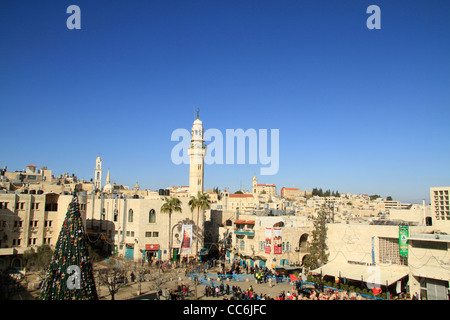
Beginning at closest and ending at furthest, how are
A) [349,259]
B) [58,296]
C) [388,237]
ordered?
[58,296] < [388,237] < [349,259]

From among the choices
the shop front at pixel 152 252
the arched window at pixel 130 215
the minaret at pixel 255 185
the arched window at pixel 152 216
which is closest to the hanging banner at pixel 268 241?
the shop front at pixel 152 252

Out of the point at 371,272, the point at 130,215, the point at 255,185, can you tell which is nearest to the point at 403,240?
the point at 371,272

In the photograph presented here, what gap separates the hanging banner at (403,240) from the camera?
27.5m

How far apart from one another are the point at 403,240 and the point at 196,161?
119 feet

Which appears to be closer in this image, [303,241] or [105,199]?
[303,241]

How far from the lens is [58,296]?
14.4 m

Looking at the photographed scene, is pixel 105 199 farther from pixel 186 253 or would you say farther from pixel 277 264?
pixel 277 264

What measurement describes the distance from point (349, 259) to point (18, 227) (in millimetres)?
35593

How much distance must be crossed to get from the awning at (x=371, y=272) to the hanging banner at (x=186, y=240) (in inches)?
711

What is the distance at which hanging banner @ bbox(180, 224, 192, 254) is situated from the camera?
42.7 m

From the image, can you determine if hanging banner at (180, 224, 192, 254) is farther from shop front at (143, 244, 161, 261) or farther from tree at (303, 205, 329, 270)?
tree at (303, 205, 329, 270)

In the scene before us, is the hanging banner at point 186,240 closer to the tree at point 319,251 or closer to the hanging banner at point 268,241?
the hanging banner at point 268,241
